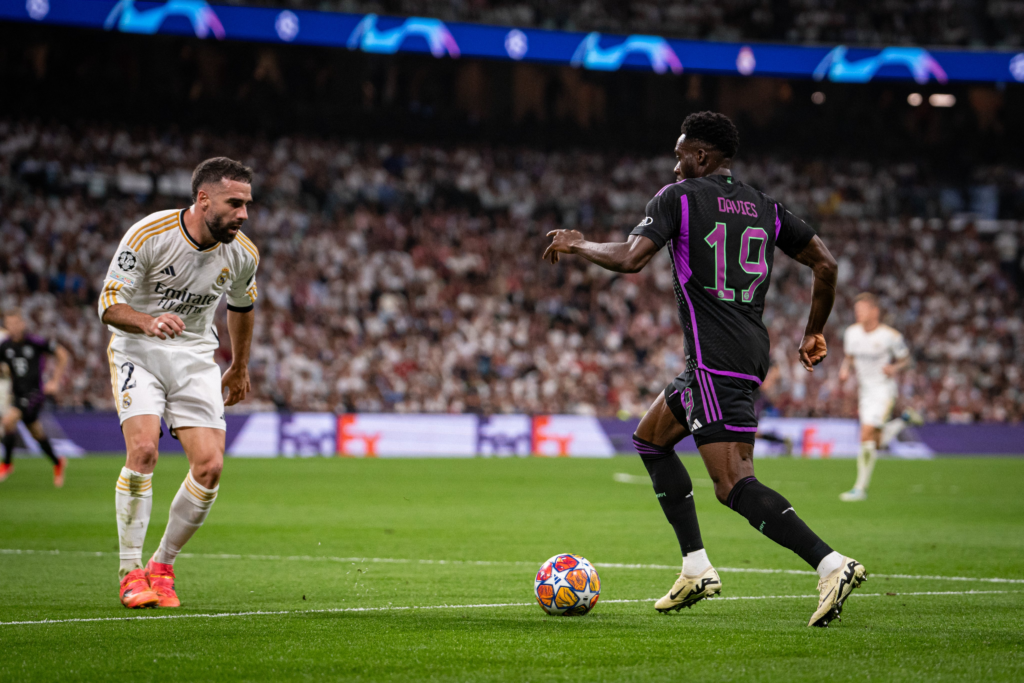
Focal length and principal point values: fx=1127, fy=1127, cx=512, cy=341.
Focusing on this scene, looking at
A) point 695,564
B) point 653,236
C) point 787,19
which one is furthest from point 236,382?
point 787,19

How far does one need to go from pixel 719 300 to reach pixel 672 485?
108 centimetres

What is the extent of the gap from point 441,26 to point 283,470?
534 inches

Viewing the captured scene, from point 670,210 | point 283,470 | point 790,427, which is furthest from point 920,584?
point 790,427

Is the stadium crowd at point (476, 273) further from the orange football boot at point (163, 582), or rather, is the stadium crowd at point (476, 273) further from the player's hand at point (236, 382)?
the orange football boot at point (163, 582)

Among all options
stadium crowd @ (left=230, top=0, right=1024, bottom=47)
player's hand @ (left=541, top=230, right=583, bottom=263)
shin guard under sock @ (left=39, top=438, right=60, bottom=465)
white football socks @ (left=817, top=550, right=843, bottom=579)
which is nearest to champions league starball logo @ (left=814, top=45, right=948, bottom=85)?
stadium crowd @ (left=230, top=0, right=1024, bottom=47)

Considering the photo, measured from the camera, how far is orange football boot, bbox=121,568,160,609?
586 cm

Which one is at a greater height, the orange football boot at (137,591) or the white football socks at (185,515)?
the white football socks at (185,515)

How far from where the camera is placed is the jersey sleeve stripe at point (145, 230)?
6.01m

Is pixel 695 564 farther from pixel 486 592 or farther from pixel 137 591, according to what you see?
pixel 137 591

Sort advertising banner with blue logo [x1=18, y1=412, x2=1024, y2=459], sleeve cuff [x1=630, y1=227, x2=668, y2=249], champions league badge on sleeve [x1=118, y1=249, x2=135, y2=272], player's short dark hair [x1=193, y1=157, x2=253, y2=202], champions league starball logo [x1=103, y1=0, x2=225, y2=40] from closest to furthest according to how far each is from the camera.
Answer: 1. sleeve cuff [x1=630, y1=227, x2=668, y2=249]
2. champions league badge on sleeve [x1=118, y1=249, x2=135, y2=272]
3. player's short dark hair [x1=193, y1=157, x2=253, y2=202]
4. advertising banner with blue logo [x1=18, y1=412, x2=1024, y2=459]
5. champions league starball logo [x1=103, y1=0, x2=225, y2=40]

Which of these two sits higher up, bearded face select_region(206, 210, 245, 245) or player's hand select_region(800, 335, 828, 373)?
bearded face select_region(206, 210, 245, 245)

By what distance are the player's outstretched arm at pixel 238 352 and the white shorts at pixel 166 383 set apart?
0.29 meters

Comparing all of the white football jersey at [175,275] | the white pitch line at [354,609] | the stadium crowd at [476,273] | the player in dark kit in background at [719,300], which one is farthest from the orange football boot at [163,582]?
the stadium crowd at [476,273]

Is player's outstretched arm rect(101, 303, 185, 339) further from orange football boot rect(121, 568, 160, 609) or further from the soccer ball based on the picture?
the soccer ball
